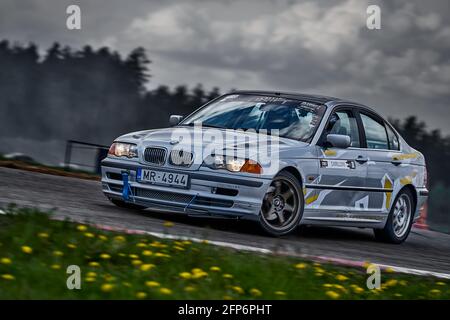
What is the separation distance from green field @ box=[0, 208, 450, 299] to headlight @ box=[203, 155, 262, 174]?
6.01 feet

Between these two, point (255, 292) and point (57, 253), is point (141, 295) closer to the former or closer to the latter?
point (255, 292)

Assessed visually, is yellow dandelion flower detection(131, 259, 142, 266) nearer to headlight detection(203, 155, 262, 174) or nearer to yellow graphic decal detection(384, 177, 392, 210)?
headlight detection(203, 155, 262, 174)

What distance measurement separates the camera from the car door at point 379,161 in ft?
36.5

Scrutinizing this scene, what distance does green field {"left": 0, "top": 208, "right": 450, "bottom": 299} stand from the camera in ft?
17.8

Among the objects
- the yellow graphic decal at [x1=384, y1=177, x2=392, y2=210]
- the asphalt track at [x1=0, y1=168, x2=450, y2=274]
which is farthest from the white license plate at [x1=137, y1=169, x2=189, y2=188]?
the yellow graphic decal at [x1=384, y1=177, x2=392, y2=210]

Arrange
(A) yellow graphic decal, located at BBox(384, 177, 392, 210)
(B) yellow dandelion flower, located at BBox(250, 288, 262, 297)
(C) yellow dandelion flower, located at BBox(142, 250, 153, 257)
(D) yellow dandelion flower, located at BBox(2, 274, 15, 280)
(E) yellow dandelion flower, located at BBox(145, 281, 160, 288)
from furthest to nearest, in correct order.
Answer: (A) yellow graphic decal, located at BBox(384, 177, 392, 210) < (C) yellow dandelion flower, located at BBox(142, 250, 153, 257) < (B) yellow dandelion flower, located at BBox(250, 288, 262, 297) < (E) yellow dandelion flower, located at BBox(145, 281, 160, 288) < (D) yellow dandelion flower, located at BBox(2, 274, 15, 280)

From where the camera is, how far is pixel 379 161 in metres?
11.3

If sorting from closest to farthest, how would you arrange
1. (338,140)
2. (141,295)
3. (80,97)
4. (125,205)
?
(141,295)
(338,140)
(125,205)
(80,97)

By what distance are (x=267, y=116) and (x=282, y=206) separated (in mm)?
1240

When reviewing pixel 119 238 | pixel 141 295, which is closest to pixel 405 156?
pixel 119 238

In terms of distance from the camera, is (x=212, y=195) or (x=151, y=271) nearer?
(x=151, y=271)

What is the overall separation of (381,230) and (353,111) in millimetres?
1608

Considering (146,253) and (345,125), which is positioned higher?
(345,125)

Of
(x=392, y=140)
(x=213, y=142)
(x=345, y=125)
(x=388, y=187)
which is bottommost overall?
A: (x=388, y=187)
